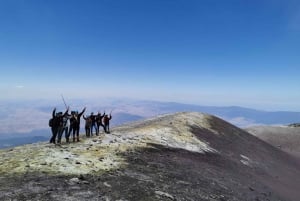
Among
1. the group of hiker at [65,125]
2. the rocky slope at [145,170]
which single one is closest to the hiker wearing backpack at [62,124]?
the group of hiker at [65,125]

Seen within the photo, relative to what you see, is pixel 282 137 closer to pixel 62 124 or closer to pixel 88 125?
pixel 88 125

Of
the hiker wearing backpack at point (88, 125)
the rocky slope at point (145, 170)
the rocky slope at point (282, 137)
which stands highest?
the hiker wearing backpack at point (88, 125)

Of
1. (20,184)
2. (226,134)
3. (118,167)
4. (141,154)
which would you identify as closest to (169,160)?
(141,154)

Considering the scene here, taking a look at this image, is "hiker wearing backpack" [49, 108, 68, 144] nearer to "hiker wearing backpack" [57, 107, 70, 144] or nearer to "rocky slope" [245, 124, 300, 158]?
"hiker wearing backpack" [57, 107, 70, 144]

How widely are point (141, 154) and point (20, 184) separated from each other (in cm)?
1306

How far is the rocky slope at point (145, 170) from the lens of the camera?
56.2 ft

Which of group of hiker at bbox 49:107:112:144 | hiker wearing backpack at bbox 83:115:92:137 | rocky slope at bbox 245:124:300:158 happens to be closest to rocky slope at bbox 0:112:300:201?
group of hiker at bbox 49:107:112:144

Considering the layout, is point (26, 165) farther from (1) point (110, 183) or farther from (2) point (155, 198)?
(2) point (155, 198)

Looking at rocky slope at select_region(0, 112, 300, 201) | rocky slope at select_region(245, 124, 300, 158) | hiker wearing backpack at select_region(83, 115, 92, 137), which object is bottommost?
rocky slope at select_region(245, 124, 300, 158)

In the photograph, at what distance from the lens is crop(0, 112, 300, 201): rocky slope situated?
17125 millimetres

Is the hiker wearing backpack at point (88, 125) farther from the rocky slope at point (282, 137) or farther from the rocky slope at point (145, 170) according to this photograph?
the rocky slope at point (282, 137)

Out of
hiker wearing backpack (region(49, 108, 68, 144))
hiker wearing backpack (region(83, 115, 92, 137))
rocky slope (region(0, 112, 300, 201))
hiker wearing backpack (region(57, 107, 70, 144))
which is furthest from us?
hiker wearing backpack (region(83, 115, 92, 137))

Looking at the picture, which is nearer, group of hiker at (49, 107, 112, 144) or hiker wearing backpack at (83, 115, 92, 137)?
group of hiker at (49, 107, 112, 144)

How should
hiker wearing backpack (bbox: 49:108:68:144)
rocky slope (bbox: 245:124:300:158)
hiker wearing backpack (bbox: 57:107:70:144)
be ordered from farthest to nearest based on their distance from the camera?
rocky slope (bbox: 245:124:300:158) → hiker wearing backpack (bbox: 57:107:70:144) → hiker wearing backpack (bbox: 49:108:68:144)
